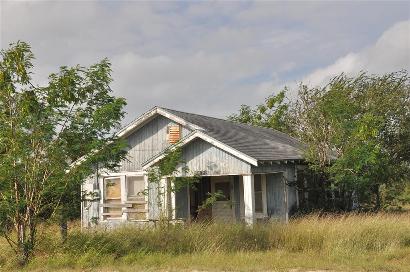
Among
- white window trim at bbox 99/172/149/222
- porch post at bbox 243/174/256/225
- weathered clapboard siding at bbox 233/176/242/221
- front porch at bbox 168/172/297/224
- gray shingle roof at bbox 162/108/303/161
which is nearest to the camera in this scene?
porch post at bbox 243/174/256/225

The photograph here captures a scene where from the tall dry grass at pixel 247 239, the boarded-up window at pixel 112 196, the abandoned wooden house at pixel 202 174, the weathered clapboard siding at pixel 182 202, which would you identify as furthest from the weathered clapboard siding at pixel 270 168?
the boarded-up window at pixel 112 196

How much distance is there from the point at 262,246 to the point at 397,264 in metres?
3.65

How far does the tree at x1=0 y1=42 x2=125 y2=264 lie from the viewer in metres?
12.5

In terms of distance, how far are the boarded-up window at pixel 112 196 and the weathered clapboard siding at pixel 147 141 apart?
68 centimetres

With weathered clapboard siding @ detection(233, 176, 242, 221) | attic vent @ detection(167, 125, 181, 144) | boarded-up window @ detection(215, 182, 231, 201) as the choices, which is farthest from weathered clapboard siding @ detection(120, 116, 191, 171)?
weathered clapboard siding @ detection(233, 176, 242, 221)

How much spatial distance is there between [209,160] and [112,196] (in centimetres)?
512

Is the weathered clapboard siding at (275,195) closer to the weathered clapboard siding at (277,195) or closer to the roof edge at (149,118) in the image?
the weathered clapboard siding at (277,195)

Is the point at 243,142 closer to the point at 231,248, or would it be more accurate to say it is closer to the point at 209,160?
the point at 209,160

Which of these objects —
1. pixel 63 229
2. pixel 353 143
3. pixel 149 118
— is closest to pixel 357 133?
pixel 353 143

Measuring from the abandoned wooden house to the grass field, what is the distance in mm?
4469

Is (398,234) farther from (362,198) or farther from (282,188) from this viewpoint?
(362,198)

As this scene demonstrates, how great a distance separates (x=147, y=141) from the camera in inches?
884

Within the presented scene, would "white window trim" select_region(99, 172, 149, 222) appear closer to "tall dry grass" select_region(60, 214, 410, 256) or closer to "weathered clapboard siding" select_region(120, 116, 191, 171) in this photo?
"weathered clapboard siding" select_region(120, 116, 191, 171)

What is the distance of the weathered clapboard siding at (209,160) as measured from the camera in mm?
19144
